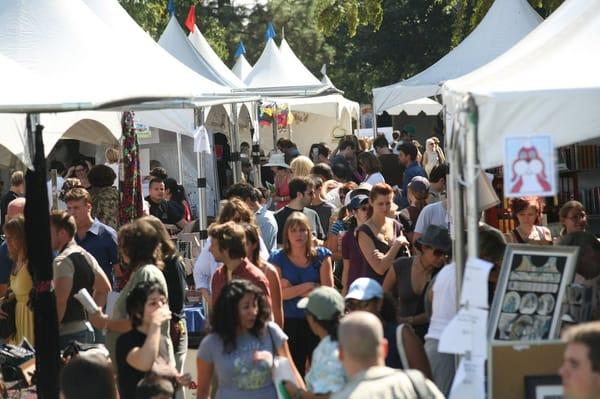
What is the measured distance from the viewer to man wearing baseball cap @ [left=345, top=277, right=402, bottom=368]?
21.9 feet

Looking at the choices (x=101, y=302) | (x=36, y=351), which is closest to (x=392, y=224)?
(x=101, y=302)

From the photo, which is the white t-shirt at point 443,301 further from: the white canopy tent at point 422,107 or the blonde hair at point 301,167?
the white canopy tent at point 422,107

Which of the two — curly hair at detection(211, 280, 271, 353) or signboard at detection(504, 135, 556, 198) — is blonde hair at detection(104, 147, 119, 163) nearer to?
curly hair at detection(211, 280, 271, 353)

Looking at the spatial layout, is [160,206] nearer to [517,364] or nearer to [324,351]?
[324,351]

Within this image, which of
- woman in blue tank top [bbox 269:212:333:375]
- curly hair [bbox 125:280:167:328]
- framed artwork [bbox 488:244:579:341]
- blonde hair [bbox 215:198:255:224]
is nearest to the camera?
framed artwork [bbox 488:244:579:341]

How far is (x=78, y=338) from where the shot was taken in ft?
26.5

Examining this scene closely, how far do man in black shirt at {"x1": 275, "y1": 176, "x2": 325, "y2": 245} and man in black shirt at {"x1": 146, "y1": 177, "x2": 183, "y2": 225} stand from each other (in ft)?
9.33

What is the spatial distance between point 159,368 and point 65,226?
6.35ft

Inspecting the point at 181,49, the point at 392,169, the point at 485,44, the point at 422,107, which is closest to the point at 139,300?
the point at 392,169

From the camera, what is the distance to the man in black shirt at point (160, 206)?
532 inches

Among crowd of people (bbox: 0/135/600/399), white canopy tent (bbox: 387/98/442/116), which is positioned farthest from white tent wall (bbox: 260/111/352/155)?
crowd of people (bbox: 0/135/600/399)

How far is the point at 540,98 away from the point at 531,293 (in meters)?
1.15

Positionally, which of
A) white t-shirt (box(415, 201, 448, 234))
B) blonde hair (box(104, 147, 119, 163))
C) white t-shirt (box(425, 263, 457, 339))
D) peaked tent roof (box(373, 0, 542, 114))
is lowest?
white t-shirt (box(425, 263, 457, 339))

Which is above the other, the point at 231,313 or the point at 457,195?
the point at 457,195
